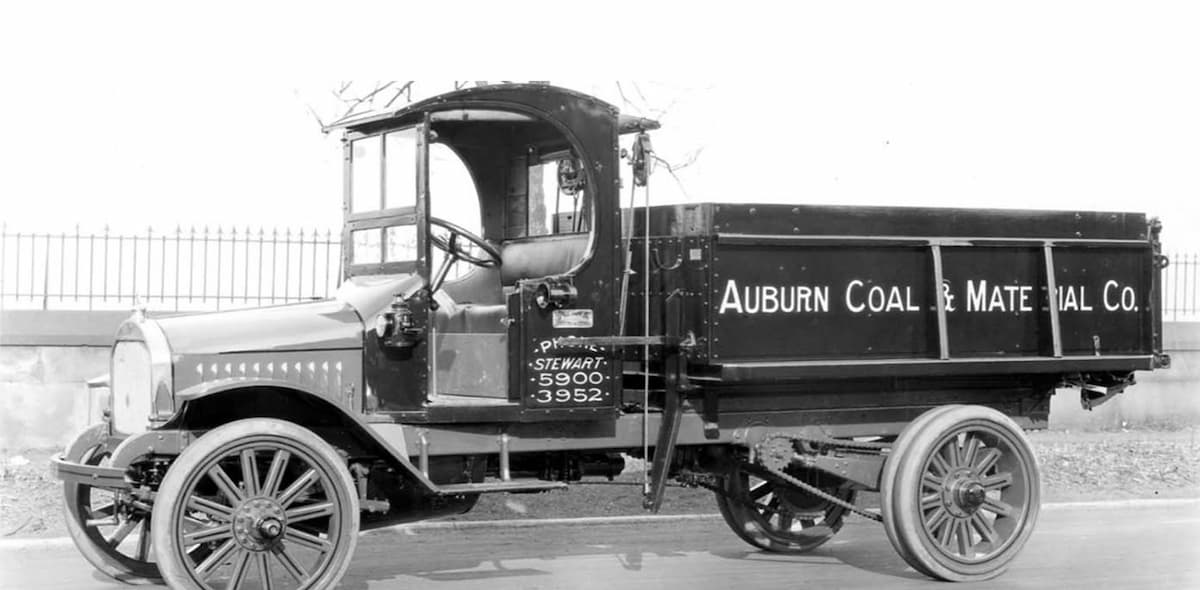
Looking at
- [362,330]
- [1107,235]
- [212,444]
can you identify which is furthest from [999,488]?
[212,444]

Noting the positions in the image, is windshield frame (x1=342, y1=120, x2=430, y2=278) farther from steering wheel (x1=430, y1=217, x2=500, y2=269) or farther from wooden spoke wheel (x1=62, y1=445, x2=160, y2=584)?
wooden spoke wheel (x1=62, y1=445, x2=160, y2=584)

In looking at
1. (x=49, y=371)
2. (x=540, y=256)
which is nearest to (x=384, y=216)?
(x=540, y=256)

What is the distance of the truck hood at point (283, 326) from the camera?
687 cm

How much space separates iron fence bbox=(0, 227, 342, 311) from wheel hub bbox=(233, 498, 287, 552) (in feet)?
18.6

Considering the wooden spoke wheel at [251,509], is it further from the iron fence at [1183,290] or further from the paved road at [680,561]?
the iron fence at [1183,290]

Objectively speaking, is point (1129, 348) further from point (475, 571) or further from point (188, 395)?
point (188, 395)

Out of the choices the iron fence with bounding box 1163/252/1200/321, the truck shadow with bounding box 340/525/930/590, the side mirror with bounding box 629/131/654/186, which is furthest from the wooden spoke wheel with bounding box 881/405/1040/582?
the iron fence with bounding box 1163/252/1200/321

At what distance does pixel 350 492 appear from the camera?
665cm

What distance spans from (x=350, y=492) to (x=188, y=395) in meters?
0.84

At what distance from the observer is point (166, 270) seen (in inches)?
500

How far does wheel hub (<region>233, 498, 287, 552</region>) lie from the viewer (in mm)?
6508

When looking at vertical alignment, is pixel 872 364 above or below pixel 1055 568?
above

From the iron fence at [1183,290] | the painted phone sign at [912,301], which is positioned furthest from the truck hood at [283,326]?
the iron fence at [1183,290]

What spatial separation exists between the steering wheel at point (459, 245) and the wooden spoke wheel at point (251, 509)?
4.16 feet
